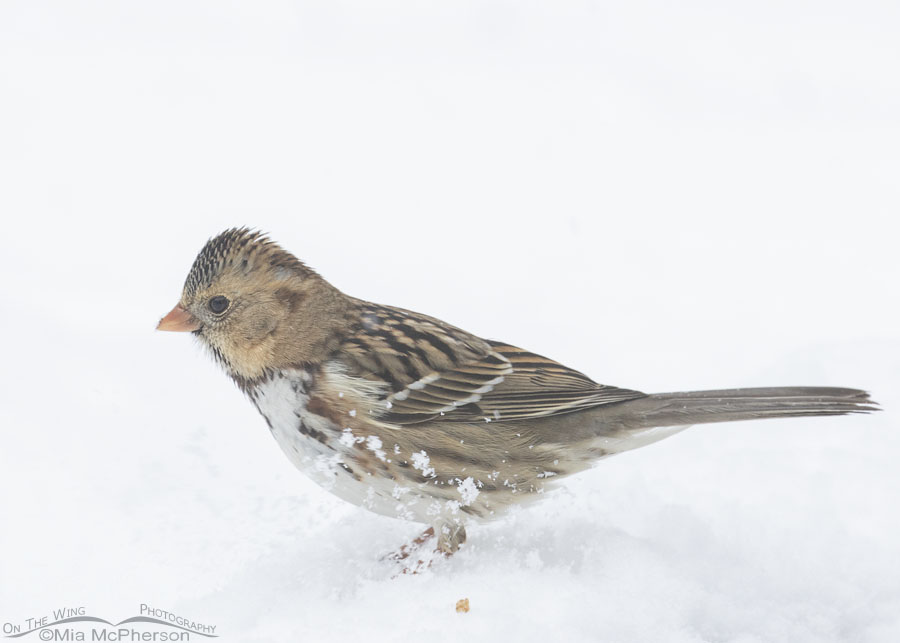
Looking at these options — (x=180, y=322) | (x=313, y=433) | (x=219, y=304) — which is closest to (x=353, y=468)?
(x=313, y=433)

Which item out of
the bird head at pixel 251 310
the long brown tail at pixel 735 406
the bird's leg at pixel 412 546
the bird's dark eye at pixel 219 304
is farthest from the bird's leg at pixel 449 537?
the bird's dark eye at pixel 219 304

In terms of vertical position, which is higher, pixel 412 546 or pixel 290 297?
pixel 290 297

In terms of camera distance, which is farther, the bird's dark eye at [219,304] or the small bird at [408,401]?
the bird's dark eye at [219,304]

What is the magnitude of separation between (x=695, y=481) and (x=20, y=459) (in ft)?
11.5

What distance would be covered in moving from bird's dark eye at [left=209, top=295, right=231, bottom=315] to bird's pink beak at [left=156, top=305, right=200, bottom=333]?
0.12 meters

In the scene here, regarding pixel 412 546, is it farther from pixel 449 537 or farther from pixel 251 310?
pixel 251 310

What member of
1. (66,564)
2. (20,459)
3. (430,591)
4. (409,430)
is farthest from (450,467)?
(20,459)

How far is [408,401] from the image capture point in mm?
4324

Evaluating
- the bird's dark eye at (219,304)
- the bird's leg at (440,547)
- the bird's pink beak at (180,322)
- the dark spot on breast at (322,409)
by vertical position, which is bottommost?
A: the bird's leg at (440,547)

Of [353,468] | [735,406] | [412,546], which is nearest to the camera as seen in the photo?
[353,468]

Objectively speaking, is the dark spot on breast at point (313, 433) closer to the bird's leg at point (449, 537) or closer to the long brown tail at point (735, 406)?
the bird's leg at point (449, 537)

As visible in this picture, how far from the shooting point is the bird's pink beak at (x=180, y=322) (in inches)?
178

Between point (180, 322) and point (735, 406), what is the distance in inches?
101

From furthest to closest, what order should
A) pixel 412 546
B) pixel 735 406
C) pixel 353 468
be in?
1. pixel 412 546
2. pixel 735 406
3. pixel 353 468
